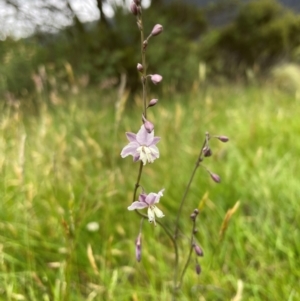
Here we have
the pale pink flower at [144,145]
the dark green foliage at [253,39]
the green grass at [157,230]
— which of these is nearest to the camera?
the pale pink flower at [144,145]

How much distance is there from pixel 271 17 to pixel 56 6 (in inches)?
153

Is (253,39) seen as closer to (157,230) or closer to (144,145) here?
(157,230)

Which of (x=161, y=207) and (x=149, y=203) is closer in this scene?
(x=149, y=203)

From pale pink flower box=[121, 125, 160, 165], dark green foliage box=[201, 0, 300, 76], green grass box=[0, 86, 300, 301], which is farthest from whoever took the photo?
dark green foliage box=[201, 0, 300, 76]

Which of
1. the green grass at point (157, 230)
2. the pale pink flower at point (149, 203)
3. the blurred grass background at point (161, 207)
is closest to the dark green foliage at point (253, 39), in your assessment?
the blurred grass background at point (161, 207)

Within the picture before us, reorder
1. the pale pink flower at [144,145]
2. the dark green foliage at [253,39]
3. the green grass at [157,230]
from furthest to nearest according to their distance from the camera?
the dark green foliage at [253,39] → the green grass at [157,230] → the pale pink flower at [144,145]

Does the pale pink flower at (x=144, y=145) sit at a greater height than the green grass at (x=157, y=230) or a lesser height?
greater

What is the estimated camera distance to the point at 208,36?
7.13 metres

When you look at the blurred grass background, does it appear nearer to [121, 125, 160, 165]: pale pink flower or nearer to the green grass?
the green grass

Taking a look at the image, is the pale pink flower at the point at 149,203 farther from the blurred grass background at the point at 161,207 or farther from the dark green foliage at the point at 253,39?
the dark green foliage at the point at 253,39

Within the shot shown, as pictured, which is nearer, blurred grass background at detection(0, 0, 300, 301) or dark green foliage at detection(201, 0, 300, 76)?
blurred grass background at detection(0, 0, 300, 301)

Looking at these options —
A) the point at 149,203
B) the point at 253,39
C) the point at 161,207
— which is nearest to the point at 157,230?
the point at 161,207

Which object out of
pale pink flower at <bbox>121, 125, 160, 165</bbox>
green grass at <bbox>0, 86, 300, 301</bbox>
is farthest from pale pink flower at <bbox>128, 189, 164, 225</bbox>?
green grass at <bbox>0, 86, 300, 301</bbox>

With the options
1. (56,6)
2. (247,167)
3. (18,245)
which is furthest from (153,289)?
(56,6)
